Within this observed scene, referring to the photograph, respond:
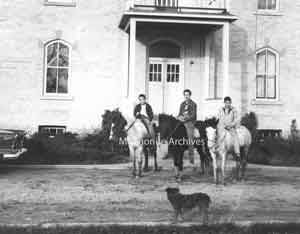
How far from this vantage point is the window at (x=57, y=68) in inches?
799

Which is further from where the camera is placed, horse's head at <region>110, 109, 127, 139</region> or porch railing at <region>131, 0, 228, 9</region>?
porch railing at <region>131, 0, 228, 9</region>

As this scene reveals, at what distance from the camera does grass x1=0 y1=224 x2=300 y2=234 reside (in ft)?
22.1

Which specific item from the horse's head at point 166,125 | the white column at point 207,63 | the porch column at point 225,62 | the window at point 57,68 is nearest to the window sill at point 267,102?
the white column at point 207,63

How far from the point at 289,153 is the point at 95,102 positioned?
8.03 metres

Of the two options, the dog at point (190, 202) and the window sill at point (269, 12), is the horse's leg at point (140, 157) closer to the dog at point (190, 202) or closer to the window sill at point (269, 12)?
the dog at point (190, 202)

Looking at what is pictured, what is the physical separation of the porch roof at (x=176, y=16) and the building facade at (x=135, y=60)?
36 cm

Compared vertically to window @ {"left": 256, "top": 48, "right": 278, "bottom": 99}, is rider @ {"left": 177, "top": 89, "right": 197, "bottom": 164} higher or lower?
lower

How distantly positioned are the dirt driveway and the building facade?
628 centimetres

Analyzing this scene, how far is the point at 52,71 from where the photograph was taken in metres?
20.4

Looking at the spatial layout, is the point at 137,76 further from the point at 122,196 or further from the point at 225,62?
the point at 122,196

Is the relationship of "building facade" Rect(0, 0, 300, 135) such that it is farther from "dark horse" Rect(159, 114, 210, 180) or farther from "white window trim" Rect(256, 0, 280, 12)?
"dark horse" Rect(159, 114, 210, 180)

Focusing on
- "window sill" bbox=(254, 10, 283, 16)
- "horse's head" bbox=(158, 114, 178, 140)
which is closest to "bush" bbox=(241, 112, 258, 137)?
"window sill" bbox=(254, 10, 283, 16)

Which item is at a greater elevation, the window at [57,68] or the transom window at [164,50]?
the transom window at [164,50]

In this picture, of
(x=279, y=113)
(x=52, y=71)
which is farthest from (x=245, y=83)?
(x=52, y=71)
